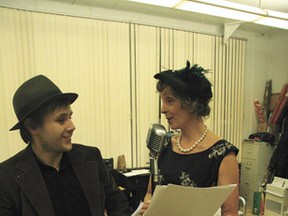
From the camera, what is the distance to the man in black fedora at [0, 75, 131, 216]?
118cm

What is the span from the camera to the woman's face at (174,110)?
1.26 meters

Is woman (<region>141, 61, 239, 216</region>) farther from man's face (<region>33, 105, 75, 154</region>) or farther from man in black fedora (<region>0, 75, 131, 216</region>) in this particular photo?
man's face (<region>33, 105, 75, 154</region>)

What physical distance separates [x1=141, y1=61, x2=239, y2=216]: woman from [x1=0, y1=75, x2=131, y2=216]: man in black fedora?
1.10 feet

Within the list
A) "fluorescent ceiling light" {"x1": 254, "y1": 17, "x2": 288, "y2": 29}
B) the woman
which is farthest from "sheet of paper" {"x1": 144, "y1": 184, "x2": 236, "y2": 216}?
"fluorescent ceiling light" {"x1": 254, "y1": 17, "x2": 288, "y2": 29}

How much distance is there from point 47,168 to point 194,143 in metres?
0.75

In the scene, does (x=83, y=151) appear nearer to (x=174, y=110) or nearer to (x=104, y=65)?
(x=174, y=110)

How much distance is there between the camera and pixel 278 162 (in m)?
3.73

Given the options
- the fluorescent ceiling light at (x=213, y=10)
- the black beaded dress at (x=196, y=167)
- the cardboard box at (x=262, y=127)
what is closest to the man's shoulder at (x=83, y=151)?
the black beaded dress at (x=196, y=167)

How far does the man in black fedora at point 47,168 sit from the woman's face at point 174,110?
1.60 ft

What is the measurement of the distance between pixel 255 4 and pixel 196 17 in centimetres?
79

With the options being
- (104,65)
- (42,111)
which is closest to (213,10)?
(104,65)

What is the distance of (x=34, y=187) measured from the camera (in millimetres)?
1208

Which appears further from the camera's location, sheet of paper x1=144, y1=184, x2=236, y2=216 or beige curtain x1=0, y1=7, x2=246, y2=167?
beige curtain x1=0, y1=7, x2=246, y2=167

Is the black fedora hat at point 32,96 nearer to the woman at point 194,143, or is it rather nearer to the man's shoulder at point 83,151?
the man's shoulder at point 83,151
